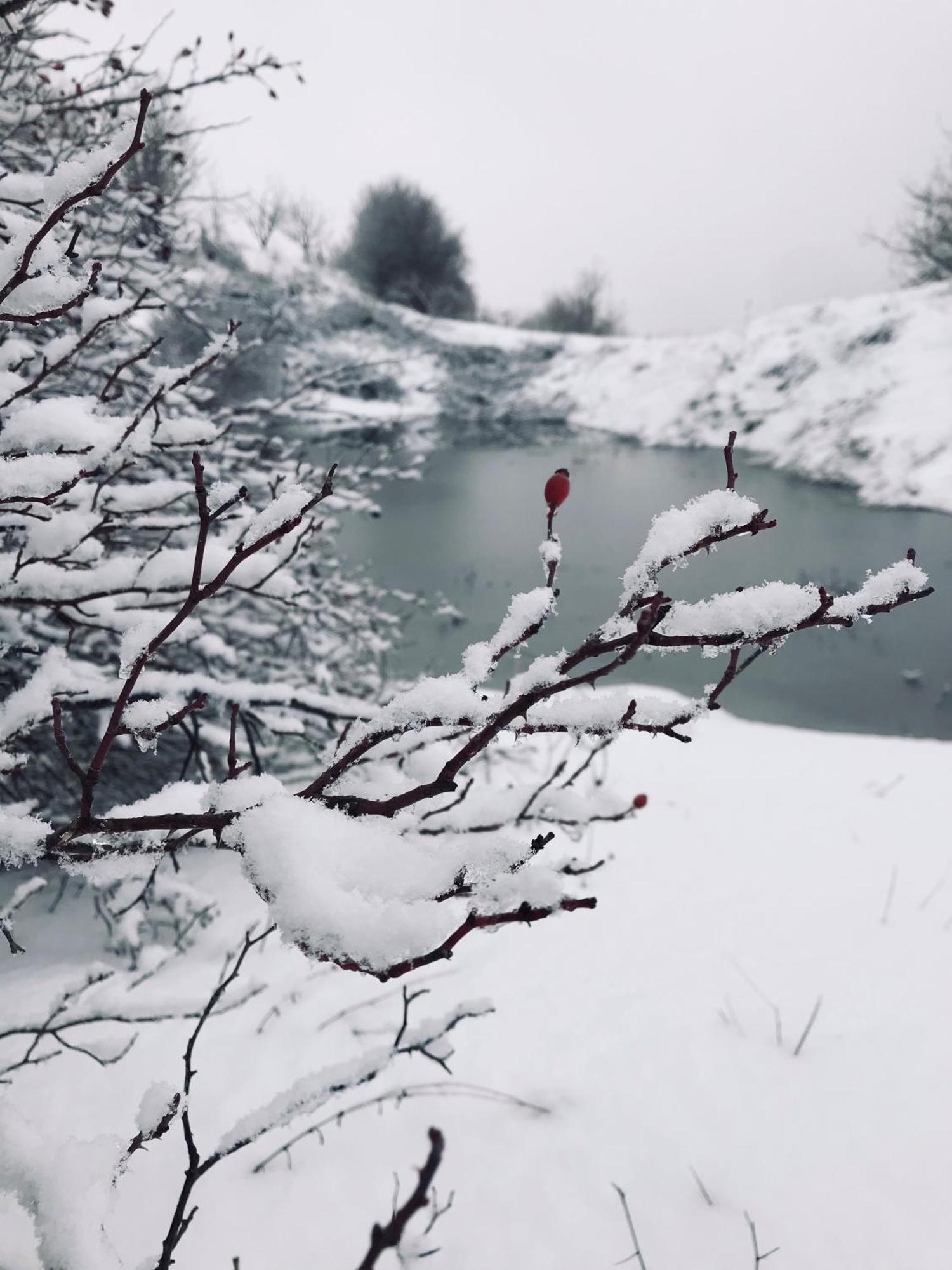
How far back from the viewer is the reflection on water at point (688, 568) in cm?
575

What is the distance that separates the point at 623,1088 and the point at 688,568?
4071mm

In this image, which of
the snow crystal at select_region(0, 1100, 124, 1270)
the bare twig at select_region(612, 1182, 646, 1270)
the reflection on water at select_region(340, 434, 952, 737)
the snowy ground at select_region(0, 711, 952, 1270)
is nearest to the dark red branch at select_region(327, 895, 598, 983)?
the snow crystal at select_region(0, 1100, 124, 1270)

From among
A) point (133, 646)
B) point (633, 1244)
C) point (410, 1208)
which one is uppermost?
point (133, 646)

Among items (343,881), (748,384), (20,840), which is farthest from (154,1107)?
(748,384)

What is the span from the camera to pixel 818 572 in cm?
685

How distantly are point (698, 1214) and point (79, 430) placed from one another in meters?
1.88

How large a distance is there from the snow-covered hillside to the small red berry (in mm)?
5998

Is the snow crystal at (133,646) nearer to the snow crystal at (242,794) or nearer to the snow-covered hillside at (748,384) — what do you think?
the snow crystal at (242,794)

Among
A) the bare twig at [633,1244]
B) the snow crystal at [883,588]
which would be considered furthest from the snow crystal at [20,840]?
the bare twig at [633,1244]

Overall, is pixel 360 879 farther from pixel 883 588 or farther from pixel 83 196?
pixel 83 196

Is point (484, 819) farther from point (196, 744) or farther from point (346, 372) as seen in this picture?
point (346, 372)

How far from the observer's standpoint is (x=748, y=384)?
40.8 ft

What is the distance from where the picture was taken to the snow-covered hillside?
30.7 feet

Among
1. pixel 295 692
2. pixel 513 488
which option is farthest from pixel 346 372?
pixel 513 488
